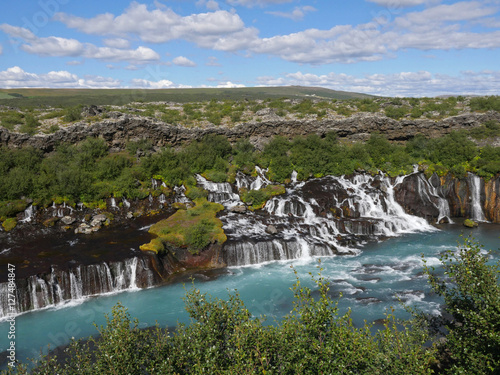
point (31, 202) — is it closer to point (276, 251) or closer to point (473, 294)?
point (276, 251)

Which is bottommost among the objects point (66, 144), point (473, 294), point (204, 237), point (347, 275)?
→ point (347, 275)

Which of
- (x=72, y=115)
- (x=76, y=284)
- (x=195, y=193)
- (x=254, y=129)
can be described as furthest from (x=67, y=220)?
(x=254, y=129)

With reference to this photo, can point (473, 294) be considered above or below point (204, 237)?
above

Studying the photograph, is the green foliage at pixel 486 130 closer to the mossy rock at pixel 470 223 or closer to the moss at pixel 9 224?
the mossy rock at pixel 470 223

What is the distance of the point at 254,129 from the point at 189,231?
2648cm

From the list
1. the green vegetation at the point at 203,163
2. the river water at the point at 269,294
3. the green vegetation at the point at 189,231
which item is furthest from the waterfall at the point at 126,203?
the river water at the point at 269,294

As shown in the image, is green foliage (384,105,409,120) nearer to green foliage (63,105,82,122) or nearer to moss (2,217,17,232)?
green foliage (63,105,82,122)

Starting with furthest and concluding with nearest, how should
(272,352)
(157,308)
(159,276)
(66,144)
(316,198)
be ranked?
(66,144)
(316,198)
(159,276)
(157,308)
(272,352)

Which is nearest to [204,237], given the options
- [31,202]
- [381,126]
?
[31,202]

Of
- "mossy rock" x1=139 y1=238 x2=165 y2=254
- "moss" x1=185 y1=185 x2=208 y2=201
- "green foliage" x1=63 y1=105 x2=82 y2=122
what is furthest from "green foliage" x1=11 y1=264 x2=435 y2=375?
"green foliage" x1=63 y1=105 x2=82 y2=122

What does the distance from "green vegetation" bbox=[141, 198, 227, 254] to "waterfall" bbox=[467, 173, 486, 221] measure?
3092 centimetres

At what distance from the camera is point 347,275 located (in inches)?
1104

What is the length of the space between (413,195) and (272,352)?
120 ft

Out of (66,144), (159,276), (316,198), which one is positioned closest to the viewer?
(159,276)
